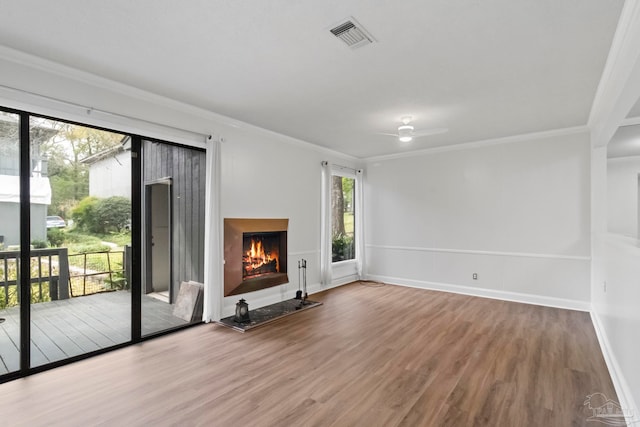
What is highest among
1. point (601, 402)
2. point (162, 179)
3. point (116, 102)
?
point (116, 102)

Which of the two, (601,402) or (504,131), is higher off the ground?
(504,131)

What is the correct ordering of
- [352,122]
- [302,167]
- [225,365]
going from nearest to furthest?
[225,365] < [352,122] < [302,167]

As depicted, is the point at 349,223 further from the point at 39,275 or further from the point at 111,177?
the point at 39,275

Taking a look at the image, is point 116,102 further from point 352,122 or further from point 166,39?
point 352,122

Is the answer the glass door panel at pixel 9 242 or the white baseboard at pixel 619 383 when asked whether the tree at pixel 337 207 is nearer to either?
the white baseboard at pixel 619 383

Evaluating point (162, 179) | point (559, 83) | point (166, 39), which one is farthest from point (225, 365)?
point (559, 83)

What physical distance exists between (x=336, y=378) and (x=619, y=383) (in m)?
2.27

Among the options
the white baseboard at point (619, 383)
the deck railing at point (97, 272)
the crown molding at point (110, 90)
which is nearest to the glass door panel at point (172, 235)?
the deck railing at point (97, 272)

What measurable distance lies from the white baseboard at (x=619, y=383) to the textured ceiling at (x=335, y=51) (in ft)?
8.63

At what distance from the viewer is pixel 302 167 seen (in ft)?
18.9

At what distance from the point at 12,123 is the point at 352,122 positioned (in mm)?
3703

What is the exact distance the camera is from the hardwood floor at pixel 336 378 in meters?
2.24

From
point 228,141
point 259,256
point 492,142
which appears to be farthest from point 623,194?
point 228,141

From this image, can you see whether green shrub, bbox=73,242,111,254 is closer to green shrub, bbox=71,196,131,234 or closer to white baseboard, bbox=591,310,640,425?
green shrub, bbox=71,196,131,234
